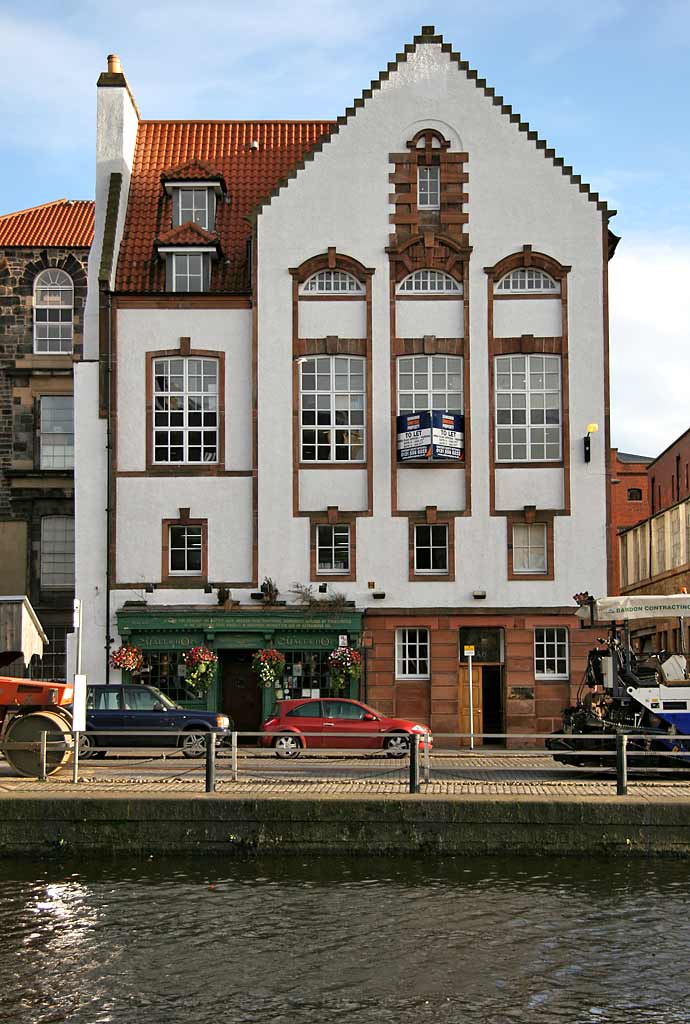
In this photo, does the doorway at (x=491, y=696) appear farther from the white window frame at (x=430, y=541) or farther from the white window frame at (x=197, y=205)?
the white window frame at (x=197, y=205)

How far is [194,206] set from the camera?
4275 centimetres

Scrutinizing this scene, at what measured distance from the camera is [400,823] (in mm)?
A: 21062

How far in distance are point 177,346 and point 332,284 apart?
4.59 meters

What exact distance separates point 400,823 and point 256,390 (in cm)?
2024

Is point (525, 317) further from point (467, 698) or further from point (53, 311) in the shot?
point (53, 311)

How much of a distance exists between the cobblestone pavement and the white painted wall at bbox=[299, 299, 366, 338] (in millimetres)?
16418

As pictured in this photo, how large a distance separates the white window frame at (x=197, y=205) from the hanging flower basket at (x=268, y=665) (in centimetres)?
1297

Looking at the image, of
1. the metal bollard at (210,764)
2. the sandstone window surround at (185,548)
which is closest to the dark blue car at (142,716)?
the sandstone window surround at (185,548)

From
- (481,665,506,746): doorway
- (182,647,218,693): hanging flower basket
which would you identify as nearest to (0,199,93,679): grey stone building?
(182,647,218,693): hanging flower basket

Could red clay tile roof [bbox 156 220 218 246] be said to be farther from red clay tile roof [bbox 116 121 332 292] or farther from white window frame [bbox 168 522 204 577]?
white window frame [bbox 168 522 204 577]

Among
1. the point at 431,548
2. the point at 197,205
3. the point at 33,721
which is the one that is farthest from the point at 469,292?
the point at 33,721

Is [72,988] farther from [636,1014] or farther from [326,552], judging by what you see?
[326,552]

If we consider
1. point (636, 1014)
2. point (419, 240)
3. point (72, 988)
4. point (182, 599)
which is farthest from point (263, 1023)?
point (419, 240)

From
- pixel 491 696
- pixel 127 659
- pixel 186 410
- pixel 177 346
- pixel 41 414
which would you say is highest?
pixel 177 346
